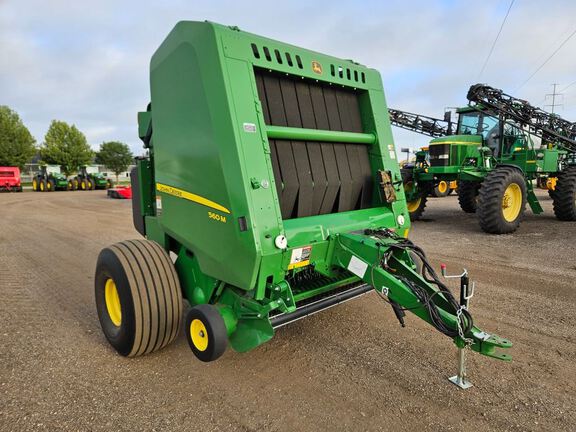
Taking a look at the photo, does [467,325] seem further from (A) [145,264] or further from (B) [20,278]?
(B) [20,278]

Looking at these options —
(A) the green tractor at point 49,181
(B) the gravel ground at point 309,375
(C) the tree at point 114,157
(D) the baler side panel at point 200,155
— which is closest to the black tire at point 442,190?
(B) the gravel ground at point 309,375

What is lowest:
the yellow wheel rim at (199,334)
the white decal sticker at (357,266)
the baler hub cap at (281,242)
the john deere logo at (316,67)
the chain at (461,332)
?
the yellow wheel rim at (199,334)

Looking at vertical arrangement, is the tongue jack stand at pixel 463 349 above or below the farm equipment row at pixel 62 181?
below

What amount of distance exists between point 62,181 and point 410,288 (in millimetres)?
30355

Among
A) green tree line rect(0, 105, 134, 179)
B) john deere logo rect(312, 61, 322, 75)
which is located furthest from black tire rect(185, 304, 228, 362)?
green tree line rect(0, 105, 134, 179)

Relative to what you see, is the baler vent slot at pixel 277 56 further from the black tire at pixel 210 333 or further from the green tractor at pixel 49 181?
the green tractor at pixel 49 181

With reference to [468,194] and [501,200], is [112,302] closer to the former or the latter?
[501,200]

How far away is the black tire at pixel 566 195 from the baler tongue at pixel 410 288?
8406 millimetres

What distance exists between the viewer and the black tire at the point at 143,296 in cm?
272

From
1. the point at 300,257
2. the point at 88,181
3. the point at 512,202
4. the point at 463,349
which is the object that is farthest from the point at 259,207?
the point at 88,181

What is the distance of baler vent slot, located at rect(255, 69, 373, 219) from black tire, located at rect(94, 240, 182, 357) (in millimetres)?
1068

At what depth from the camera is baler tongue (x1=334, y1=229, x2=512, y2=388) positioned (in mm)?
2105

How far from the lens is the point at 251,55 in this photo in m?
2.59

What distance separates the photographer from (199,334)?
2500 mm
